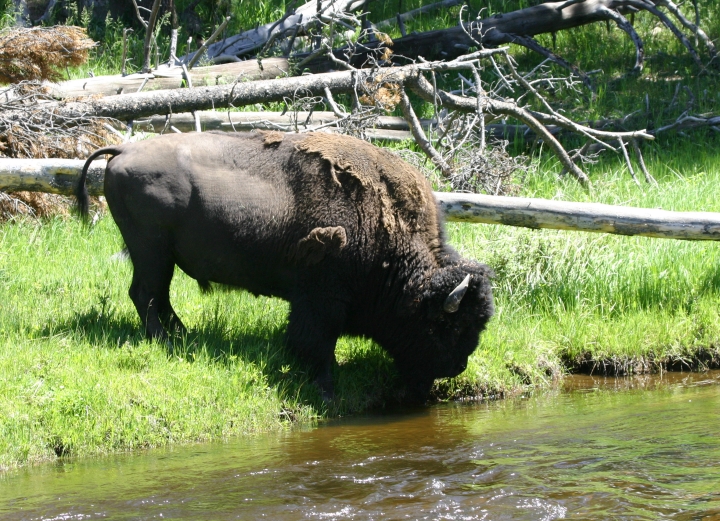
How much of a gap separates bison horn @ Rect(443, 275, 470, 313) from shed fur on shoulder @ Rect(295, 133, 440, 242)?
581 millimetres

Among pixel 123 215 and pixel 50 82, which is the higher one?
pixel 50 82

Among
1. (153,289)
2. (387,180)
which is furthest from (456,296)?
(153,289)

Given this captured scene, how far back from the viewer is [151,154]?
6566 mm

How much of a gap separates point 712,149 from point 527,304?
5688 millimetres

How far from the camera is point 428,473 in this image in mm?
4898

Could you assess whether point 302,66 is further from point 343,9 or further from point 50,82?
point 50,82

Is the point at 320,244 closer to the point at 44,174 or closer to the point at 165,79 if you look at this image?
the point at 44,174

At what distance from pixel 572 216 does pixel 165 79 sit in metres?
6.33

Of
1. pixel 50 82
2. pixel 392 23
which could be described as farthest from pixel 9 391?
pixel 392 23

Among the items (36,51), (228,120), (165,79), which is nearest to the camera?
(36,51)

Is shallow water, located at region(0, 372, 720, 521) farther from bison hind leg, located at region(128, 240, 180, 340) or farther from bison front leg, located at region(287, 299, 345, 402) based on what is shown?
bison hind leg, located at region(128, 240, 180, 340)

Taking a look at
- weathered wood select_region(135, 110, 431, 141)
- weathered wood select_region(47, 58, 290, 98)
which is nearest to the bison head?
weathered wood select_region(135, 110, 431, 141)

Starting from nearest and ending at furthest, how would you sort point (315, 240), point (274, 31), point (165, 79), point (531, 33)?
point (315, 240) < point (165, 79) < point (274, 31) < point (531, 33)

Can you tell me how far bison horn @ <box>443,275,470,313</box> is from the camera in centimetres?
622
